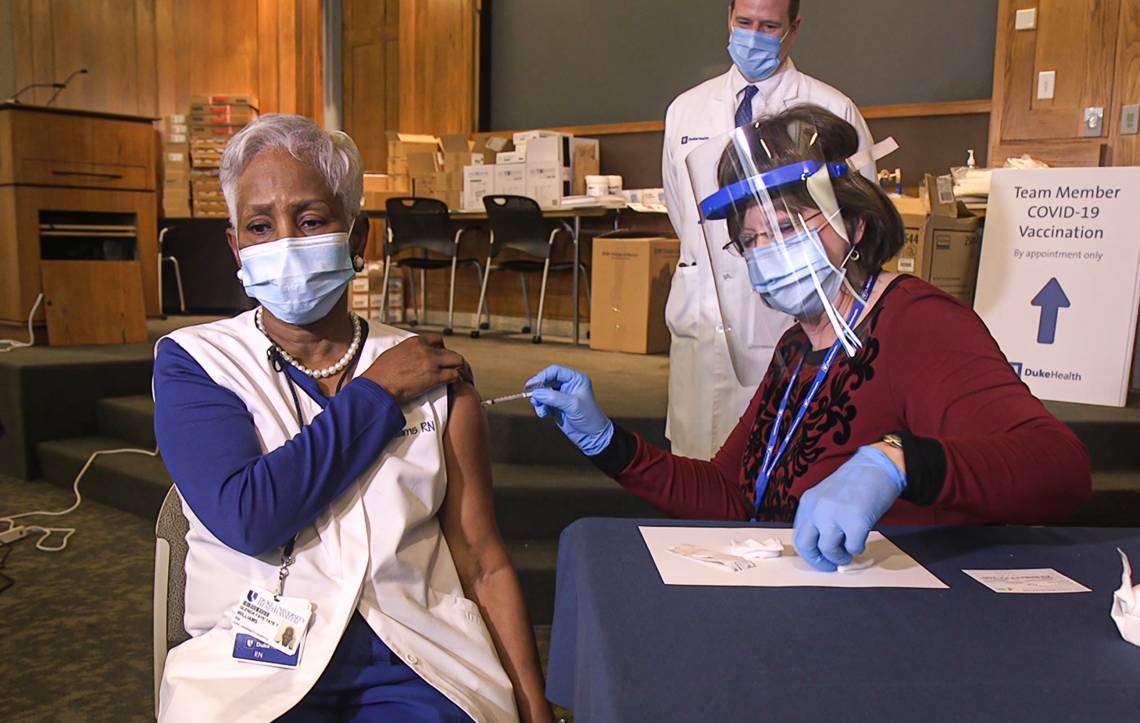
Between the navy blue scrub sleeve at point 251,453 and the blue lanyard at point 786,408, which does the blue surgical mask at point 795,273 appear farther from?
the navy blue scrub sleeve at point 251,453

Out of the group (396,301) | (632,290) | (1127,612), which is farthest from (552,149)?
(1127,612)

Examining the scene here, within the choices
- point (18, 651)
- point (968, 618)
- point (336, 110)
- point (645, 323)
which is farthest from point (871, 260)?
point (336, 110)

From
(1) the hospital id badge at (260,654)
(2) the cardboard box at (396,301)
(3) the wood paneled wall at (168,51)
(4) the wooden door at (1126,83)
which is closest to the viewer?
(1) the hospital id badge at (260,654)

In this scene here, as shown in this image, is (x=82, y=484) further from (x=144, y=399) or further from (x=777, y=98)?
(x=777, y=98)

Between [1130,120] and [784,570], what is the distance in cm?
415

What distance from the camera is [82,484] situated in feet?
12.0

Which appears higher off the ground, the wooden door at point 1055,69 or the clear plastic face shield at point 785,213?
the wooden door at point 1055,69

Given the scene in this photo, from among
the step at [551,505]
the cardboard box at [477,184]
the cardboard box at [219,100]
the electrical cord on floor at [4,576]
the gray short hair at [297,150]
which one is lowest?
the electrical cord on floor at [4,576]

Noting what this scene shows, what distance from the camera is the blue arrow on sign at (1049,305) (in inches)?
137

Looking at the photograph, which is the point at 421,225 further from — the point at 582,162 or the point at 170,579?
the point at 170,579

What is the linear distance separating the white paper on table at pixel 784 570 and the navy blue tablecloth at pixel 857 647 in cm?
1

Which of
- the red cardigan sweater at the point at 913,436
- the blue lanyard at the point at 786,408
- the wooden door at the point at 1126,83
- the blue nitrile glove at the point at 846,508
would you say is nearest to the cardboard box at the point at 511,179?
the wooden door at the point at 1126,83

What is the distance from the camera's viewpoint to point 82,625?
250cm

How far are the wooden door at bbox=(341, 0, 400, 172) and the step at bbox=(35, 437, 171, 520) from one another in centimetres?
483
